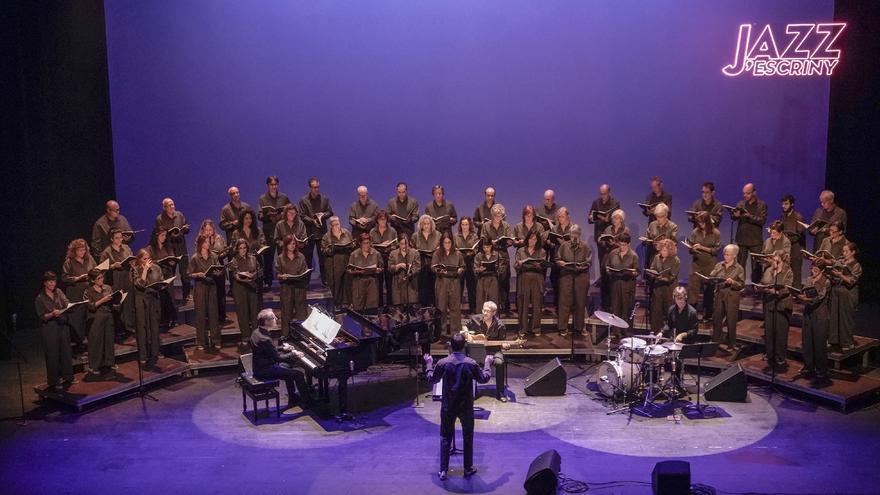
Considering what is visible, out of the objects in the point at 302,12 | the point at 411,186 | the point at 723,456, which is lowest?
the point at 723,456

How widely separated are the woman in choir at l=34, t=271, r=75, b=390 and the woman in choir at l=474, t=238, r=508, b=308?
582 cm

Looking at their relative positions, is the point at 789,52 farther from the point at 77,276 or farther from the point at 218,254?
the point at 77,276

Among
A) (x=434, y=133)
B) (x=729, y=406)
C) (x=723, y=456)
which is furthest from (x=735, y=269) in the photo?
(x=434, y=133)

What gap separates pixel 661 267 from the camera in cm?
1196

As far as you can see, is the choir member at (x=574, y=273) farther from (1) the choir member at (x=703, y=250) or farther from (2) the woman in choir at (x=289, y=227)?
(2) the woman in choir at (x=289, y=227)

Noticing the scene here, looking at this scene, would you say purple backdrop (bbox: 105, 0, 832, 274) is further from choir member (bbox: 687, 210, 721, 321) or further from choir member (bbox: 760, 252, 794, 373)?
choir member (bbox: 760, 252, 794, 373)

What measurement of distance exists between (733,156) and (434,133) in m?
5.53

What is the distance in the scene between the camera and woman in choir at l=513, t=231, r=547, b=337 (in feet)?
40.7

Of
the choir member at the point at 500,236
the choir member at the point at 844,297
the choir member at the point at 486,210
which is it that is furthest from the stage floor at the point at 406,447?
the choir member at the point at 486,210

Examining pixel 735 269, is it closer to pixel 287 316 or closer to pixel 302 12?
pixel 287 316

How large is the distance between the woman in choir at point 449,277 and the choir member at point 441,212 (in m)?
0.99

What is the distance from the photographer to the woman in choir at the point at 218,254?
40.2ft

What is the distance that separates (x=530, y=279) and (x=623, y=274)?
54.8 inches

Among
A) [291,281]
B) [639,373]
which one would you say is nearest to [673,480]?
[639,373]
